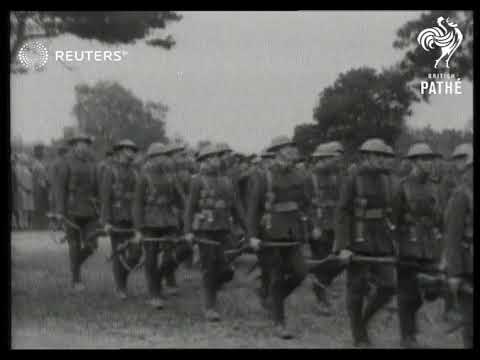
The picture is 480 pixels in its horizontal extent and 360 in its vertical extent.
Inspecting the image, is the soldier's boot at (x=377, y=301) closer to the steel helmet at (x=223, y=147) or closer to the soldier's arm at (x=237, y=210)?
the soldier's arm at (x=237, y=210)

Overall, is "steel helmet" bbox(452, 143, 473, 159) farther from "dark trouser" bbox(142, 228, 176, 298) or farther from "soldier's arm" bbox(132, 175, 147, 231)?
"soldier's arm" bbox(132, 175, 147, 231)

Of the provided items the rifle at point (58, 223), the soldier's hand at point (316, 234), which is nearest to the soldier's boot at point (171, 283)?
the rifle at point (58, 223)

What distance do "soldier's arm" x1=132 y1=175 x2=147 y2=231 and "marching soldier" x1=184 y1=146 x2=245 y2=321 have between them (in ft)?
2.86

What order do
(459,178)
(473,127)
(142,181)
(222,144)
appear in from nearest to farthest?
(459,178) < (473,127) < (222,144) < (142,181)

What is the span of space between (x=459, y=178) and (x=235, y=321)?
10.8 feet

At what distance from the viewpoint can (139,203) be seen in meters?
10.8

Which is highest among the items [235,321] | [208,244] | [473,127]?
[473,127]

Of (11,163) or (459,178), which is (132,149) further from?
(459,178)

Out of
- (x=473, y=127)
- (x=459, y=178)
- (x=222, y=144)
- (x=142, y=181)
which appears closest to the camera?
(x=459, y=178)

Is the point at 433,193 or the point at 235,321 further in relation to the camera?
the point at 235,321

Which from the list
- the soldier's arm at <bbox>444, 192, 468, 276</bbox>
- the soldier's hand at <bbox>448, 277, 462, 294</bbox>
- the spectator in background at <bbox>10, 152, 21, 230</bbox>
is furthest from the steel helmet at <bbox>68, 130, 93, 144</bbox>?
the soldier's hand at <bbox>448, 277, 462, 294</bbox>
